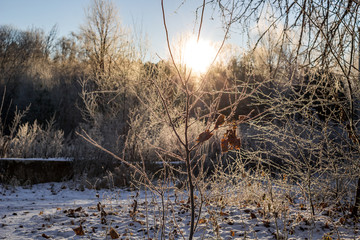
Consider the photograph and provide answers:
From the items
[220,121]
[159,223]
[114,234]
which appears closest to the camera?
[220,121]

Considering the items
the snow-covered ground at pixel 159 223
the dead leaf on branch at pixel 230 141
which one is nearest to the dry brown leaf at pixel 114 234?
the snow-covered ground at pixel 159 223

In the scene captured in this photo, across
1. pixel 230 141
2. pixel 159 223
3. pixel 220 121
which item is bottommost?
pixel 159 223

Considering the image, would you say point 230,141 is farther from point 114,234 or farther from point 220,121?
point 114,234

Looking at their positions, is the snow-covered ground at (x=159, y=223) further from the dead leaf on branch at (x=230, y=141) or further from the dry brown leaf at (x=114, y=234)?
the dead leaf on branch at (x=230, y=141)

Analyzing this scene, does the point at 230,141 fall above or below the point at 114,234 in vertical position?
above

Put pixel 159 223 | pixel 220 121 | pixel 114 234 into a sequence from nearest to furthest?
pixel 220 121 → pixel 114 234 → pixel 159 223

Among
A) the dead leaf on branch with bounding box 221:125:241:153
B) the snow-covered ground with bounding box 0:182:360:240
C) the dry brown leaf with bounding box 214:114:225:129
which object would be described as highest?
the dry brown leaf with bounding box 214:114:225:129

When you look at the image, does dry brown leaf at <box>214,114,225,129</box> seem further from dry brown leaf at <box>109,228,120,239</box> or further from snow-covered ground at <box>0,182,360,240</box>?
dry brown leaf at <box>109,228,120,239</box>

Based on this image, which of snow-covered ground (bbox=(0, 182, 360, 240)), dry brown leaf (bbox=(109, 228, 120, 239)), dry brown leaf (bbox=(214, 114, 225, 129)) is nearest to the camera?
dry brown leaf (bbox=(214, 114, 225, 129))

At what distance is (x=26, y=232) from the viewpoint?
3061mm

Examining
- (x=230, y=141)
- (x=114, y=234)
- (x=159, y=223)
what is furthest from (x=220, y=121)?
(x=159, y=223)

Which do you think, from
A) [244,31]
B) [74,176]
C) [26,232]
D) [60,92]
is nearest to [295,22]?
[244,31]

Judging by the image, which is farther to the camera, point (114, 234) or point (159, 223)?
point (159, 223)

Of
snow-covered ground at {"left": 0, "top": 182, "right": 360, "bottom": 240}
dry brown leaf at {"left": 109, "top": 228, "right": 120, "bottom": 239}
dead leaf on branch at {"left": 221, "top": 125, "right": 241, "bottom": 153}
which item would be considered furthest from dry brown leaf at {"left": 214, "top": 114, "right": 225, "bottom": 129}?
dry brown leaf at {"left": 109, "top": 228, "right": 120, "bottom": 239}
